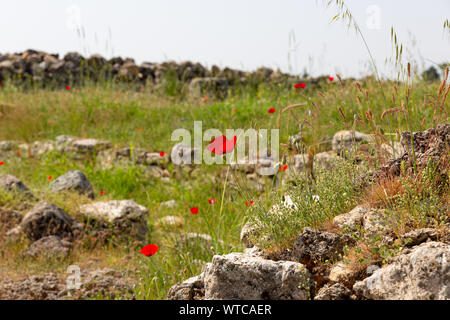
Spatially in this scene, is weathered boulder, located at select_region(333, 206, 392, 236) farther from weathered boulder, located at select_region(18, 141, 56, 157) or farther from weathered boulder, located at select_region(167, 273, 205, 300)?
weathered boulder, located at select_region(18, 141, 56, 157)

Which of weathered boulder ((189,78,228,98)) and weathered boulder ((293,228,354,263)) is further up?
weathered boulder ((189,78,228,98))

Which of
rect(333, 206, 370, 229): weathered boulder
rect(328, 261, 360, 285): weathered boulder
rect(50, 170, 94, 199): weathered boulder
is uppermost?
rect(333, 206, 370, 229): weathered boulder

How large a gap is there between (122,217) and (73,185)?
111cm

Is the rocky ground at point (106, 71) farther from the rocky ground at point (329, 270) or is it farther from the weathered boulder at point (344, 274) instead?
the weathered boulder at point (344, 274)

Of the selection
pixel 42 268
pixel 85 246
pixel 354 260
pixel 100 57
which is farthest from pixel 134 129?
pixel 354 260

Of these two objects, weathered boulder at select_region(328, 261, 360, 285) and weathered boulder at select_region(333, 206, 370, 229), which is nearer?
weathered boulder at select_region(328, 261, 360, 285)

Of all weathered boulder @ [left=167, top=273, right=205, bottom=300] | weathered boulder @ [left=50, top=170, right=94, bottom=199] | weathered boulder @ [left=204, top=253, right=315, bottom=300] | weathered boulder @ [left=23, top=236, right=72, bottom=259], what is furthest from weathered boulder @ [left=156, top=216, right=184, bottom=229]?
weathered boulder @ [left=204, top=253, right=315, bottom=300]

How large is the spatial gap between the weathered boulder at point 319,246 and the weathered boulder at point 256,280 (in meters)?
0.11

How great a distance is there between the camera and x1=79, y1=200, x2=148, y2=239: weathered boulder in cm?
478

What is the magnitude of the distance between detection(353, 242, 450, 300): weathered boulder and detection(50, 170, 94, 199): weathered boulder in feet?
14.9

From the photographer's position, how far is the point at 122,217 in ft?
15.8

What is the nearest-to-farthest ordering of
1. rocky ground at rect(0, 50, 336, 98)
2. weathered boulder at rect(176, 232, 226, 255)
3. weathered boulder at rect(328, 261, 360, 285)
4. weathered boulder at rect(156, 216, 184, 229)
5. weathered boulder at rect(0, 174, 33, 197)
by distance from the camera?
weathered boulder at rect(328, 261, 360, 285) → weathered boulder at rect(176, 232, 226, 255) → weathered boulder at rect(156, 216, 184, 229) → weathered boulder at rect(0, 174, 33, 197) → rocky ground at rect(0, 50, 336, 98)

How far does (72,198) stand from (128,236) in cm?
111
